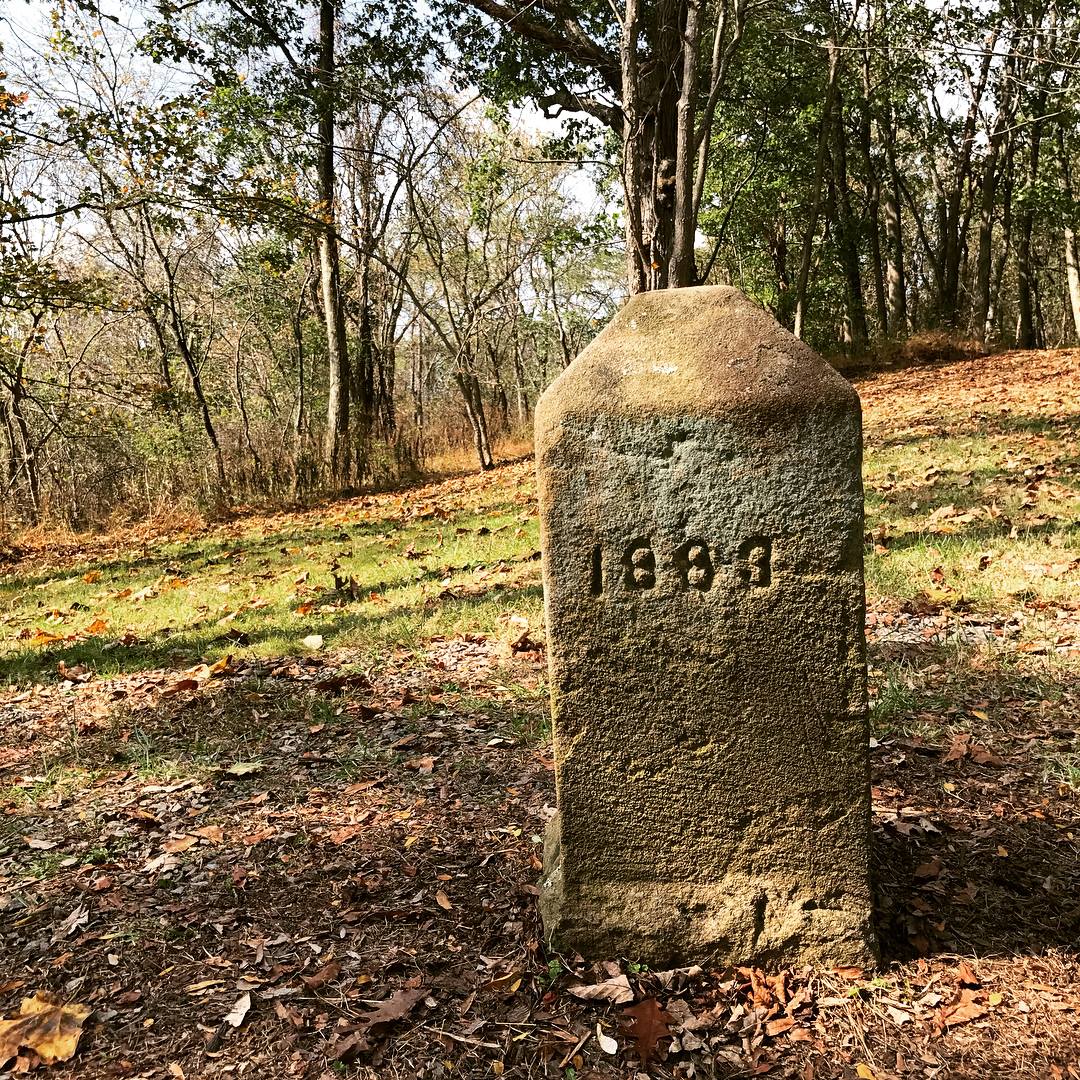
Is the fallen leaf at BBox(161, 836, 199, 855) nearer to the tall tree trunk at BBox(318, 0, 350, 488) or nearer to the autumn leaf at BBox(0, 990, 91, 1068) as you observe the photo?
the autumn leaf at BBox(0, 990, 91, 1068)

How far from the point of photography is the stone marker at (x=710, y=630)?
2.11 m

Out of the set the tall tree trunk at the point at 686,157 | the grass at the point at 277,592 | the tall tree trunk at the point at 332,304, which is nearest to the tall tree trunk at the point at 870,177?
the tall tree trunk at the point at 332,304

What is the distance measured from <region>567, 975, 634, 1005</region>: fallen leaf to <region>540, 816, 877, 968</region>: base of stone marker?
106 millimetres

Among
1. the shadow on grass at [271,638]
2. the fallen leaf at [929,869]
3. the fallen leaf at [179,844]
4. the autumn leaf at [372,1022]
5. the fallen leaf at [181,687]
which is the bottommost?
the autumn leaf at [372,1022]

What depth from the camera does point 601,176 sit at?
15406mm

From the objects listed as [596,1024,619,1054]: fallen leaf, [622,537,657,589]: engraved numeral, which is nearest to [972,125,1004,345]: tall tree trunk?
[622,537,657,589]: engraved numeral

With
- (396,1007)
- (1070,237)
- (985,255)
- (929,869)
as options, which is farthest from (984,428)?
(1070,237)

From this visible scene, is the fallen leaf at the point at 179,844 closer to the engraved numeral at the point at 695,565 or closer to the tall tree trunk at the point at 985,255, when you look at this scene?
the engraved numeral at the point at 695,565

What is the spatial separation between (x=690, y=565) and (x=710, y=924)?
3.64 ft

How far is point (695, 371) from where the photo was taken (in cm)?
215

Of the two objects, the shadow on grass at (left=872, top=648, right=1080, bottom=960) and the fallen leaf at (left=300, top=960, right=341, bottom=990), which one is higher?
the shadow on grass at (left=872, top=648, right=1080, bottom=960)

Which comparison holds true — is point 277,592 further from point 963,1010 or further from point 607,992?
point 963,1010

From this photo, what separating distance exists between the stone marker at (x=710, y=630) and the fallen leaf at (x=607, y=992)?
173 mm

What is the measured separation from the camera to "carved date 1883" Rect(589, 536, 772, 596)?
2146 millimetres
